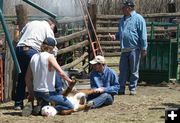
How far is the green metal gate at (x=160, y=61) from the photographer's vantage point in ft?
39.7

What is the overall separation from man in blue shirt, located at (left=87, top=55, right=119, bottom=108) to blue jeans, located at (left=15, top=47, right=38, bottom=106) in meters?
1.11

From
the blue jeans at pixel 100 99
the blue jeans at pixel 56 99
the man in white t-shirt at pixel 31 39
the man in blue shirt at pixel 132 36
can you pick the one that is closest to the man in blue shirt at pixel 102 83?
the blue jeans at pixel 100 99

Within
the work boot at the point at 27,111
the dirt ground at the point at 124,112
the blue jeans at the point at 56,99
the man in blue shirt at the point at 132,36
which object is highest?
the man in blue shirt at the point at 132,36

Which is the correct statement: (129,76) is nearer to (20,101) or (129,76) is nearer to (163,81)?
(163,81)

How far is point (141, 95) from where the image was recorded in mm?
10172

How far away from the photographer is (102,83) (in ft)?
27.9

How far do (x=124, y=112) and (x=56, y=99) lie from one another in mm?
1163

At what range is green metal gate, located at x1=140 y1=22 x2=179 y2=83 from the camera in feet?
39.7

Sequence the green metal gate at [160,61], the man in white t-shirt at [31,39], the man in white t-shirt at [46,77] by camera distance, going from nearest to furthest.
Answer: the man in white t-shirt at [46,77], the man in white t-shirt at [31,39], the green metal gate at [160,61]

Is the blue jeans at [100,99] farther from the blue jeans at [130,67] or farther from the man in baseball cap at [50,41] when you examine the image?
the blue jeans at [130,67]

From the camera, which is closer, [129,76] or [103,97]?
[103,97]

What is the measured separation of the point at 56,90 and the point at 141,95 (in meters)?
2.77

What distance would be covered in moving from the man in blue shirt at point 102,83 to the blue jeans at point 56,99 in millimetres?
796

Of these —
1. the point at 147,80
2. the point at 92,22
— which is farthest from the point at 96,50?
the point at 147,80
